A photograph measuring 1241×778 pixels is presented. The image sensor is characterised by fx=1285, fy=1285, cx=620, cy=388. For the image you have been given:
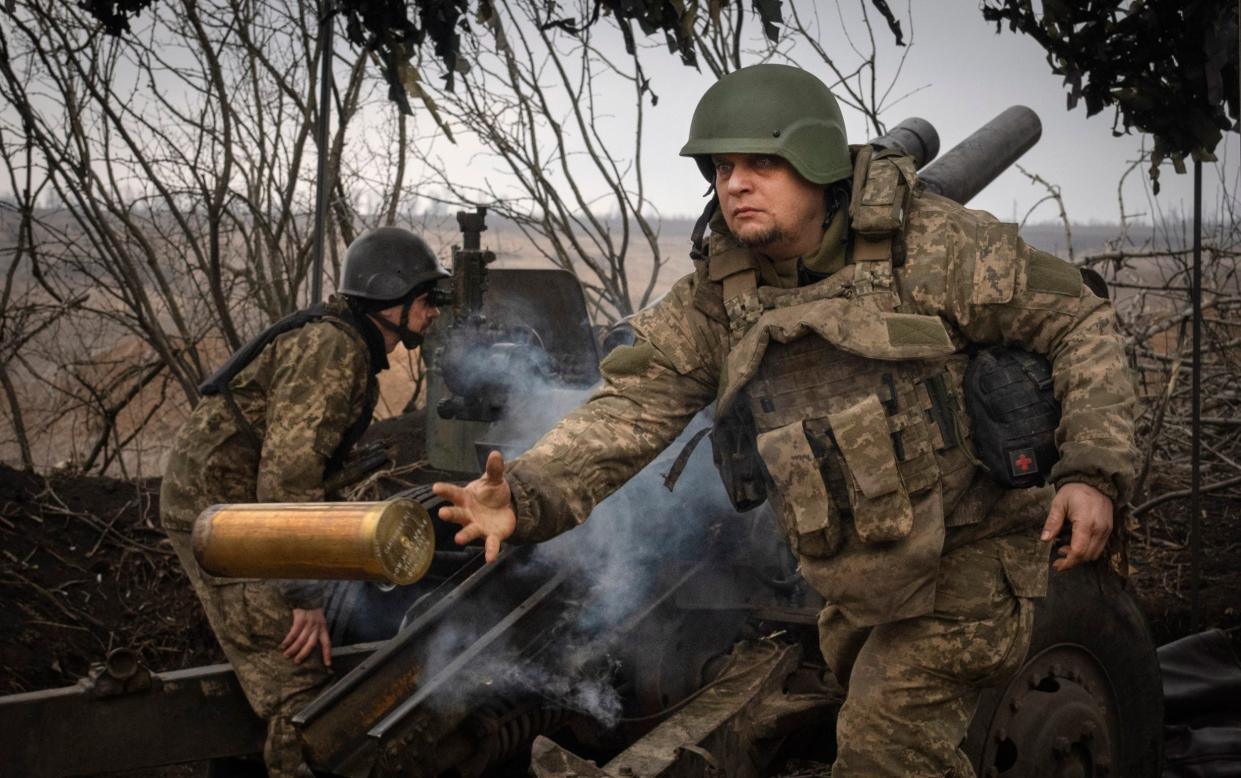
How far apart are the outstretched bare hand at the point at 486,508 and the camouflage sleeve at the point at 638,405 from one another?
19 cm

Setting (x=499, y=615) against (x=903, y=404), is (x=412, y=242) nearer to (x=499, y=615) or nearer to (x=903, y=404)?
(x=499, y=615)

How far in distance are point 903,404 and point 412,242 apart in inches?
104

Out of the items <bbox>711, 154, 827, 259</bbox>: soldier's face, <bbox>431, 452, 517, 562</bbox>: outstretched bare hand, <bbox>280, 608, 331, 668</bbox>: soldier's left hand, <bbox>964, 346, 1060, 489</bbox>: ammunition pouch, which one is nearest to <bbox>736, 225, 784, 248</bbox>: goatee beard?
<bbox>711, 154, 827, 259</bbox>: soldier's face

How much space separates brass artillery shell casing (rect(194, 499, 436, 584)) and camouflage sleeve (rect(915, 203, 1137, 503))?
A: 1330mm

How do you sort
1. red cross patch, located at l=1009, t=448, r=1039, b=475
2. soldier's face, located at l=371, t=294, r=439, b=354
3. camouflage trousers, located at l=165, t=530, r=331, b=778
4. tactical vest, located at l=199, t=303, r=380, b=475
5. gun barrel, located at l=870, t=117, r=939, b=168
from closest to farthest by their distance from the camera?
red cross patch, located at l=1009, t=448, r=1039, b=475
camouflage trousers, located at l=165, t=530, r=331, b=778
tactical vest, located at l=199, t=303, r=380, b=475
gun barrel, located at l=870, t=117, r=939, b=168
soldier's face, located at l=371, t=294, r=439, b=354

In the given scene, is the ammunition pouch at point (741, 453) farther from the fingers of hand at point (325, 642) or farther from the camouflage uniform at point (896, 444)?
the fingers of hand at point (325, 642)

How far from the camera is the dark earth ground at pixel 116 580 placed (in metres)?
5.70

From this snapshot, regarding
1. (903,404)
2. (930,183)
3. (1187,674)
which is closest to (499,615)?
(903,404)

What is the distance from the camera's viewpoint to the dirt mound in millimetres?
5848

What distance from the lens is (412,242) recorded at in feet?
16.8

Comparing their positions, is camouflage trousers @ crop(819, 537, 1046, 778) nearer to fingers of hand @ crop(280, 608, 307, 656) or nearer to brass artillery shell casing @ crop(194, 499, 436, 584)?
brass artillery shell casing @ crop(194, 499, 436, 584)

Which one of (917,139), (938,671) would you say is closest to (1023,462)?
(938,671)

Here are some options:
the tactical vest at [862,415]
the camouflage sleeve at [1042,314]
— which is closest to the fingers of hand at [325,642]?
the tactical vest at [862,415]

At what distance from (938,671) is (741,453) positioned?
70cm
